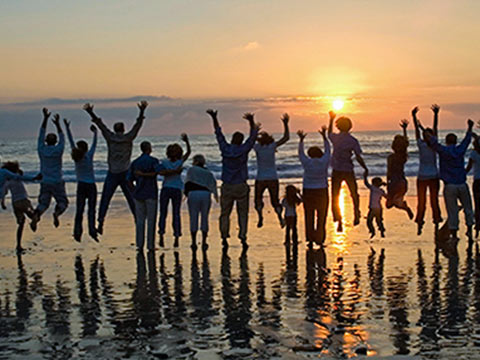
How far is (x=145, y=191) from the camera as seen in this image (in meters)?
12.4

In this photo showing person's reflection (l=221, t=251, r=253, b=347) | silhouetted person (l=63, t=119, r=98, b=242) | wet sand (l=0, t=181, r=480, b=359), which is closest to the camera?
wet sand (l=0, t=181, r=480, b=359)

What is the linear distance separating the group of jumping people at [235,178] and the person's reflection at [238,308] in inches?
74.3

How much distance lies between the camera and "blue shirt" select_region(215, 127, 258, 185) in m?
12.5

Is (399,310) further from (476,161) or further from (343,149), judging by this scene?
(476,161)

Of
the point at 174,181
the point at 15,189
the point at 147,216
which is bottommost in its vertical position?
the point at 147,216

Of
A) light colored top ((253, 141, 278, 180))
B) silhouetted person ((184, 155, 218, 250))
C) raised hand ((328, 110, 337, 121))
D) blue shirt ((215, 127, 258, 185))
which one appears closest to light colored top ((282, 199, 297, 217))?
light colored top ((253, 141, 278, 180))

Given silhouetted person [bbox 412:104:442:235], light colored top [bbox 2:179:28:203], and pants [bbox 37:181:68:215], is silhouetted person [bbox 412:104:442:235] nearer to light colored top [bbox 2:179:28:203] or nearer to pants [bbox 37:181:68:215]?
pants [bbox 37:181:68:215]

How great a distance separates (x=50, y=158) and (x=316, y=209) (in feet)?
16.6

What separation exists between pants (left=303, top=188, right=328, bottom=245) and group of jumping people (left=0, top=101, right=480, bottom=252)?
0.02 meters

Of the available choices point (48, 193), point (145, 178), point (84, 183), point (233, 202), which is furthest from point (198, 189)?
point (48, 193)

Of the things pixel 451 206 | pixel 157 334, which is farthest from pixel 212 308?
pixel 451 206

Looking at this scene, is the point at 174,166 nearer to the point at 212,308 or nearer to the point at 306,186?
the point at 306,186

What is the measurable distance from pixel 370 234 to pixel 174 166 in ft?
14.3

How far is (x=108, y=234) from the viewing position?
50.6 ft
